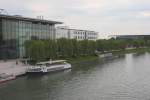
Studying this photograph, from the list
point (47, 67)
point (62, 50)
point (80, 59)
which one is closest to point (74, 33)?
point (80, 59)

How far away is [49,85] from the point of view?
3494 cm

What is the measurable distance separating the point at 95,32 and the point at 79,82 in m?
91.1

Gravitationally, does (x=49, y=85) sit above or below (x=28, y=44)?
below

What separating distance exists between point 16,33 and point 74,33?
176 feet

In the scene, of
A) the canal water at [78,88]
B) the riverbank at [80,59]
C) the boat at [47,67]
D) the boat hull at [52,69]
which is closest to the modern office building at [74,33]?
the riverbank at [80,59]

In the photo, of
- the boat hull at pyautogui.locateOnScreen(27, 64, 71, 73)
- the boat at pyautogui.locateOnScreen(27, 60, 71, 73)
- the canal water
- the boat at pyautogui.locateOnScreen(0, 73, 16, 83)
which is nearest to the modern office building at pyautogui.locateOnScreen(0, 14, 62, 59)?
the boat at pyautogui.locateOnScreen(27, 60, 71, 73)

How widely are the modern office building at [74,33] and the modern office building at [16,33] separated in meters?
26.3

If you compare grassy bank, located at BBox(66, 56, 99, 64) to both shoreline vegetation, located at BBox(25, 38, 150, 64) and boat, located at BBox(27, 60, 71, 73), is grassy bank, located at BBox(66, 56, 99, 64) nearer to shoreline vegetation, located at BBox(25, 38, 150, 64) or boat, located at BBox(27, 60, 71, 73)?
shoreline vegetation, located at BBox(25, 38, 150, 64)

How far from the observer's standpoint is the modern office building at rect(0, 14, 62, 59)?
5241 centimetres

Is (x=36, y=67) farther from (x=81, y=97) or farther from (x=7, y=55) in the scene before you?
(x=81, y=97)

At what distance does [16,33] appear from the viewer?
54.8 m

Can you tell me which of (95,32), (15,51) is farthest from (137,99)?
(95,32)

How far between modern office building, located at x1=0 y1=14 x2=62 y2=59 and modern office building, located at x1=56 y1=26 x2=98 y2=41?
26.3 m

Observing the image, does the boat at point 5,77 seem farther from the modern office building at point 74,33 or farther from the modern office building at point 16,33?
the modern office building at point 74,33
